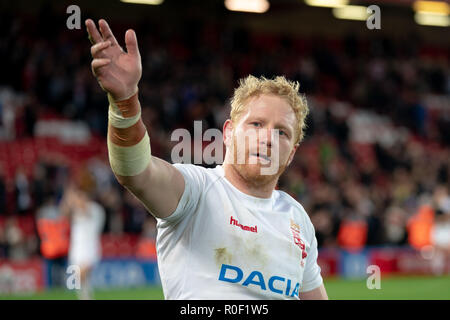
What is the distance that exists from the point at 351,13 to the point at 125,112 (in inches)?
975

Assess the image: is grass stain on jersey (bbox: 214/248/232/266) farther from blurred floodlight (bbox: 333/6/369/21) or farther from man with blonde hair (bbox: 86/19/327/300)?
blurred floodlight (bbox: 333/6/369/21)

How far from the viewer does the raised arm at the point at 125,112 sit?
282 cm

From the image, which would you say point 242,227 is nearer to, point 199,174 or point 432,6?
point 199,174

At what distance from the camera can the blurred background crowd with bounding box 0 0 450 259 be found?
1658 cm

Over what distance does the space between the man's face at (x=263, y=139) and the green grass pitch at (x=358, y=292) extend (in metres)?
9.50

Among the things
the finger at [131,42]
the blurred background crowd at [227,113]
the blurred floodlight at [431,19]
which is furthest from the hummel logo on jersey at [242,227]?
the blurred floodlight at [431,19]

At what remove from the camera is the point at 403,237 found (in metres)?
20.4

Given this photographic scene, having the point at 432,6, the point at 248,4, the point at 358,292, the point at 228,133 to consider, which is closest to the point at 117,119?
the point at 228,133

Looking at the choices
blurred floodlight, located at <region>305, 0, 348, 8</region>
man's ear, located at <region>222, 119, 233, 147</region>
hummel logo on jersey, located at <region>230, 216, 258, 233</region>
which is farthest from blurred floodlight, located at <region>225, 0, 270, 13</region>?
hummel logo on jersey, located at <region>230, 216, 258, 233</region>

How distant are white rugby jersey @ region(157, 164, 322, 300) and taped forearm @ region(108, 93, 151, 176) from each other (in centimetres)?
32

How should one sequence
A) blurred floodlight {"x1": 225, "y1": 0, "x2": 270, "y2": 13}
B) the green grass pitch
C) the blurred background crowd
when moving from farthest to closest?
blurred floodlight {"x1": 225, "y1": 0, "x2": 270, "y2": 13}
the blurred background crowd
the green grass pitch

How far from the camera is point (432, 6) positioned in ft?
78.3
